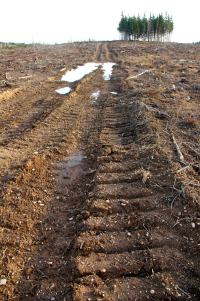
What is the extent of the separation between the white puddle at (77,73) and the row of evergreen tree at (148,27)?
144ft

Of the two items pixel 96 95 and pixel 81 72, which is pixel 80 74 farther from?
pixel 96 95

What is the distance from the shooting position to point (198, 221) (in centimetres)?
518

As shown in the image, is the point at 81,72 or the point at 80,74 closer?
the point at 80,74

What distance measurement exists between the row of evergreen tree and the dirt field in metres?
57.6

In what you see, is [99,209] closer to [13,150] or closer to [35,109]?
[13,150]

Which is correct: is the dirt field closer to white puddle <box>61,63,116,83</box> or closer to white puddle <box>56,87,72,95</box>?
white puddle <box>56,87,72,95</box>

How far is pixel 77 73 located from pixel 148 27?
49.2 m

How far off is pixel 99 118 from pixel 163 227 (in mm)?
5895

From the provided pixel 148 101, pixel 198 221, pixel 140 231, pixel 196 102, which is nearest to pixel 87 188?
pixel 140 231

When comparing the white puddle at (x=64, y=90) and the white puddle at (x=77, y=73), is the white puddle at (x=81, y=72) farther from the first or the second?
the white puddle at (x=64, y=90)

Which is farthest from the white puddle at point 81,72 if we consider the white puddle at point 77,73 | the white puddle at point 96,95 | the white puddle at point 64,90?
the white puddle at point 96,95

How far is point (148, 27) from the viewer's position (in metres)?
65.4

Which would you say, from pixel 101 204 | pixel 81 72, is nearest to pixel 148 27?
pixel 81 72

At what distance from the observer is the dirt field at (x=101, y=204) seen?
Answer: 4.31 m
